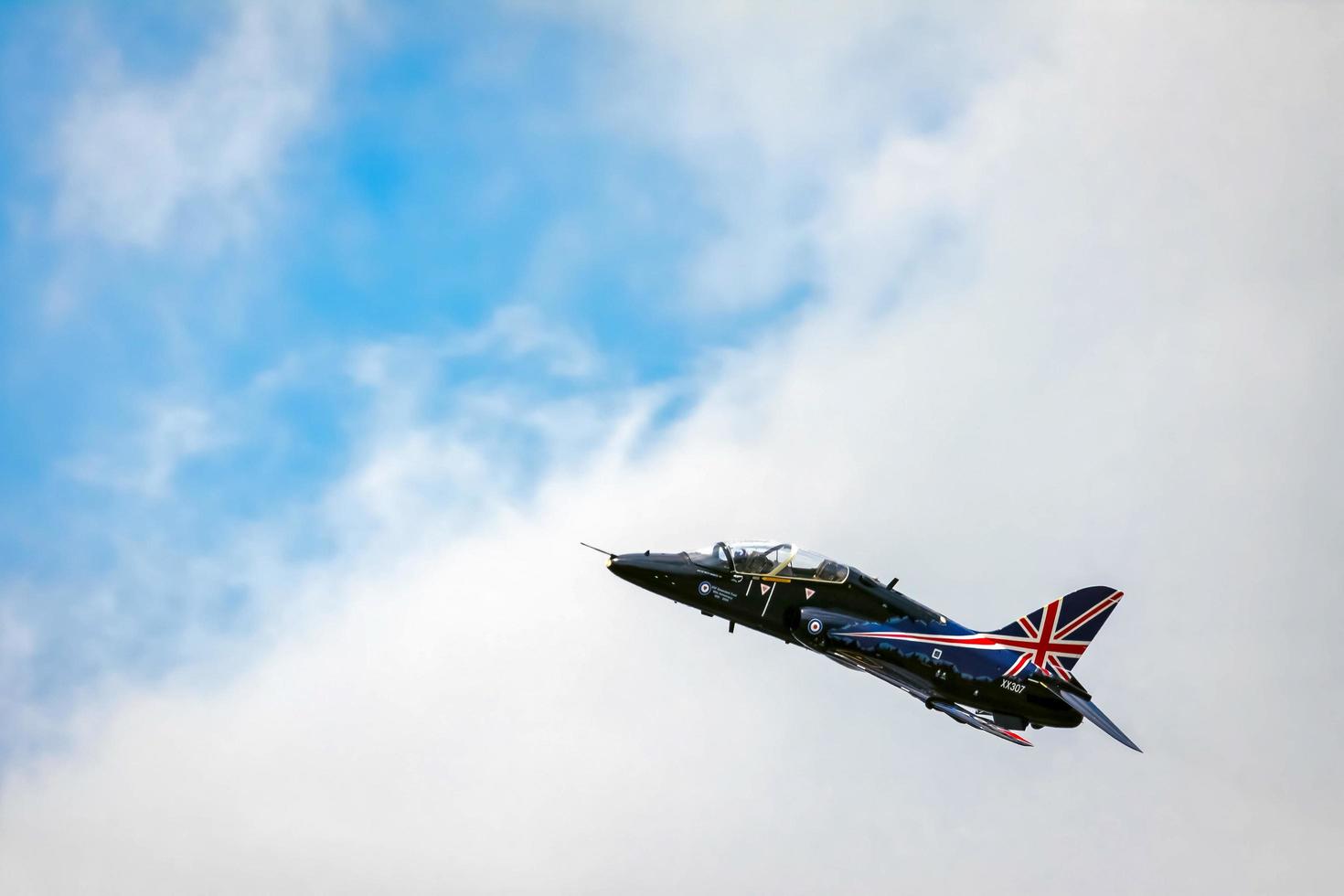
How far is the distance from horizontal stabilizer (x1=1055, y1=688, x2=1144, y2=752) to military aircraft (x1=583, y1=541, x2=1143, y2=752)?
7 centimetres

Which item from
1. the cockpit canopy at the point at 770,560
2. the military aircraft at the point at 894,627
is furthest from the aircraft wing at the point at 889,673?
the cockpit canopy at the point at 770,560

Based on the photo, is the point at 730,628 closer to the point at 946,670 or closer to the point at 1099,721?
the point at 946,670

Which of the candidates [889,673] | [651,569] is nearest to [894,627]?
[889,673]

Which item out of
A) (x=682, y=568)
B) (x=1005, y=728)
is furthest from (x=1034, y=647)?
(x=682, y=568)

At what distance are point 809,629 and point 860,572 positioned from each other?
2.65 metres

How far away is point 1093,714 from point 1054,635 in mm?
4294

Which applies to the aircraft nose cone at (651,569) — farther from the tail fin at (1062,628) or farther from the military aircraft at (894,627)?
the tail fin at (1062,628)

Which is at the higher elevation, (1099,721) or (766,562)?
(766,562)

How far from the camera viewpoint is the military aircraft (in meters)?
49.1

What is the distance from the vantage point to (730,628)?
51.6 meters

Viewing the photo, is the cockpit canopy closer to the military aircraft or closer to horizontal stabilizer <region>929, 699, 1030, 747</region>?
the military aircraft

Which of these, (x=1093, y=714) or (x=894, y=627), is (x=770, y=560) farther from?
(x=1093, y=714)

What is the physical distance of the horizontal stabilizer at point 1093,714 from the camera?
44.8 m

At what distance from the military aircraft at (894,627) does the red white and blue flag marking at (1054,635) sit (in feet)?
0.10
